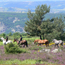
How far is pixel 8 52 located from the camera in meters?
16.5

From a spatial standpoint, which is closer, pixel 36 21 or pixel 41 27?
pixel 41 27

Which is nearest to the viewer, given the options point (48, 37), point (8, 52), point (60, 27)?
point (8, 52)

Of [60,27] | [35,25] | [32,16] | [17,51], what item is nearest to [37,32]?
[35,25]

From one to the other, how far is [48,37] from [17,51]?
26.5 m

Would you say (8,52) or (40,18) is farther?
(40,18)


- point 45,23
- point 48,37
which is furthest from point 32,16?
point 48,37

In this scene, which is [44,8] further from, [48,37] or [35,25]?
[48,37]

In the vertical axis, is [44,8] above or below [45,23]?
above

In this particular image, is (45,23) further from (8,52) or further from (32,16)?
(8,52)

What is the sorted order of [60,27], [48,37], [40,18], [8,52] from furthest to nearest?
[60,27], [40,18], [48,37], [8,52]

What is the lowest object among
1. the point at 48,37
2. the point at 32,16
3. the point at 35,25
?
the point at 48,37

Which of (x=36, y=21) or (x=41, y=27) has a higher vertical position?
(x=36, y=21)

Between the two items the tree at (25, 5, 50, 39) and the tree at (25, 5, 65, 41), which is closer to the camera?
the tree at (25, 5, 65, 41)

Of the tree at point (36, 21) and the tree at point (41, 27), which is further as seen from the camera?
the tree at point (36, 21)
